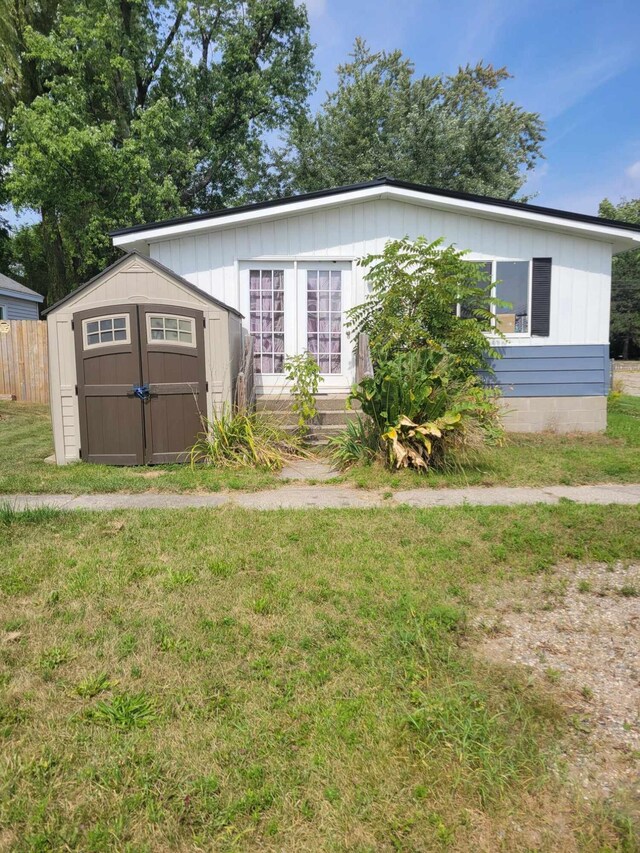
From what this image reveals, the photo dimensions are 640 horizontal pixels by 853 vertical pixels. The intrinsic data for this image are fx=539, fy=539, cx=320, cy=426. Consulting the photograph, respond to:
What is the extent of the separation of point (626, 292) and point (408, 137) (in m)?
28.6

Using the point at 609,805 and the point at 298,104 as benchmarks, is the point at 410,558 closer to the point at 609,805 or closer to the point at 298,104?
the point at 609,805

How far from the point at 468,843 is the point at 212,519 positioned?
320 centimetres

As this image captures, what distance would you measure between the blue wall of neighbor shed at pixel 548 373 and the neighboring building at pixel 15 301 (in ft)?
55.9

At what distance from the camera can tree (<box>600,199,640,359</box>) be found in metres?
40.3

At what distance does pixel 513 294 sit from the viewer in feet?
29.3

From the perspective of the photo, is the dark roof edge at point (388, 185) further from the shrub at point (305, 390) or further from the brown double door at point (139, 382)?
the shrub at point (305, 390)

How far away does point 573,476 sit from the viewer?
19.5ft

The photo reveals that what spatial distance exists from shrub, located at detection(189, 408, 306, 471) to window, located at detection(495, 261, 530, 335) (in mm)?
4608

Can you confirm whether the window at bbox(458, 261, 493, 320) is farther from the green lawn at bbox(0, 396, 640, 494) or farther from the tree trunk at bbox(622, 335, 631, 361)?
the tree trunk at bbox(622, 335, 631, 361)

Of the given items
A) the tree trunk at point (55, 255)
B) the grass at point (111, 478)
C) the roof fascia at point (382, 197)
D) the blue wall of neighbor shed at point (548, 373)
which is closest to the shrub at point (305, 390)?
the grass at point (111, 478)

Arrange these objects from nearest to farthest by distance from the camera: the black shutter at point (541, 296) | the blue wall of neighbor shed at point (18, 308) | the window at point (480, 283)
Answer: the window at point (480, 283) < the black shutter at point (541, 296) < the blue wall of neighbor shed at point (18, 308)

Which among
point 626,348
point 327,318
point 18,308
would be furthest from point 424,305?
point 626,348

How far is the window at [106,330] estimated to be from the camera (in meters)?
6.38

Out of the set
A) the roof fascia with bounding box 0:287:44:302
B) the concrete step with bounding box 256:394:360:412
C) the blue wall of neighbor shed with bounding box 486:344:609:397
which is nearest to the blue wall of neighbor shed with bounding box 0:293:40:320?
the roof fascia with bounding box 0:287:44:302
